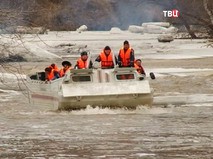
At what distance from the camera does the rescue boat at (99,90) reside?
59.5 feet

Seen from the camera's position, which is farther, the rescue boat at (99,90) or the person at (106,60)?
the person at (106,60)

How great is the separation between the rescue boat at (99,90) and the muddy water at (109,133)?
0.80 feet

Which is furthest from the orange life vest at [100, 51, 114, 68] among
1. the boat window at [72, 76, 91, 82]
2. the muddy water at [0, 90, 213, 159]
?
the muddy water at [0, 90, 213, 159]

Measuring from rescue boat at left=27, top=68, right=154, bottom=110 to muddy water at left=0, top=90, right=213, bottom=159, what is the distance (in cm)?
24

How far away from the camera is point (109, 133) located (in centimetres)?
1477

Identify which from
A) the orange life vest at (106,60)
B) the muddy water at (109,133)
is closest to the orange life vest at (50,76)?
the muddy water at (109,133)

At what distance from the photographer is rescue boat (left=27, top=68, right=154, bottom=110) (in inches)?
714

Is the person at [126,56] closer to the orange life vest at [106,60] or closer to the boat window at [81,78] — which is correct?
the orange life vest at [106,60]

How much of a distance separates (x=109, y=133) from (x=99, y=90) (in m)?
3.52

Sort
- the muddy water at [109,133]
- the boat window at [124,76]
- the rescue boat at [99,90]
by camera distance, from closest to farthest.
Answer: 1. the muddy water at [109,133]
2. the rescue boat at [99,90]
3. the boat window at [124,76]

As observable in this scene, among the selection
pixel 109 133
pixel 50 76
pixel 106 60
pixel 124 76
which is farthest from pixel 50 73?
pixel 109 133

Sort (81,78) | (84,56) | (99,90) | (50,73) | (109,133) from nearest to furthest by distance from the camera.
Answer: (109,133) → (99,90) → (81,78) → (84,56) → (50,73)

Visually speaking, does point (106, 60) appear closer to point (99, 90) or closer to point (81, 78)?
point (81, 78)

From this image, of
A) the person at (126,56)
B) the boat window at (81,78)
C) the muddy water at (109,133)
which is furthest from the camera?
the person at (126,56)
